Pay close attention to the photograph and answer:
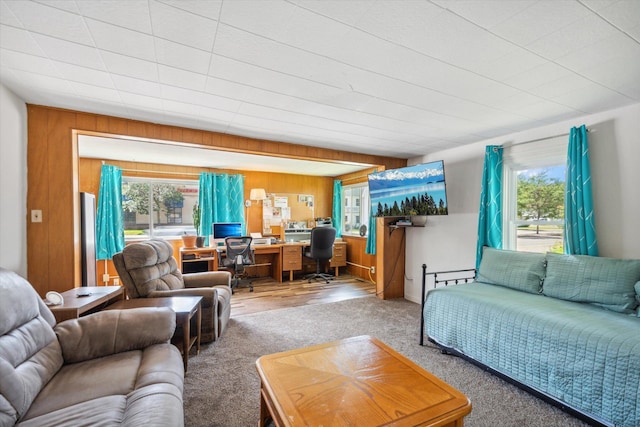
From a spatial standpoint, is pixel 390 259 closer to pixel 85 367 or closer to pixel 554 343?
pixel 554 343

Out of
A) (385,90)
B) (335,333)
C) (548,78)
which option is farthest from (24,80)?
(548,78)

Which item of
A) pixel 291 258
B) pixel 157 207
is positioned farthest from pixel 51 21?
pixel 291 258

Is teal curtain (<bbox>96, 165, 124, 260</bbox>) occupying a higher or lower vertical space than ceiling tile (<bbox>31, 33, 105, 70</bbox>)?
lower

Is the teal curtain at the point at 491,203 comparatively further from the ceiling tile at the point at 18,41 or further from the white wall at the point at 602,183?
the ceiling tile at the point at 18,41

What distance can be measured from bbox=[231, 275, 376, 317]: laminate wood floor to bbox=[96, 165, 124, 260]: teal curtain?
2268 millimetres

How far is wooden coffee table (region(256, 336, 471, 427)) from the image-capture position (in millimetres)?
1217

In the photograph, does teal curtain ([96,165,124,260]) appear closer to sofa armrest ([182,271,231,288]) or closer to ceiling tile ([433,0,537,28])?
sofa armrest ([182,271,231,288])

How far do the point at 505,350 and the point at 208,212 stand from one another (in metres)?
5.03

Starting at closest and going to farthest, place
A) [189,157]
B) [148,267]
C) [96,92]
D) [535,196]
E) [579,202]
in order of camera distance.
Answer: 1. [96,92]
2. [579,202]
3. [148,267]
4. [535,196]
5. [189,157]

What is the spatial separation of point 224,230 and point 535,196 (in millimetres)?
4798

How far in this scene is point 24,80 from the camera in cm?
196

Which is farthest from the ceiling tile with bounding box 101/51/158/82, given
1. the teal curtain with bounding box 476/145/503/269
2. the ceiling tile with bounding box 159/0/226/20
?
the teal curtain with bounding box 476/145/503/269

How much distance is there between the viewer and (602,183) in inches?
98.6

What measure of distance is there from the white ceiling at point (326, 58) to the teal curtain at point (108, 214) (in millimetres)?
2777
